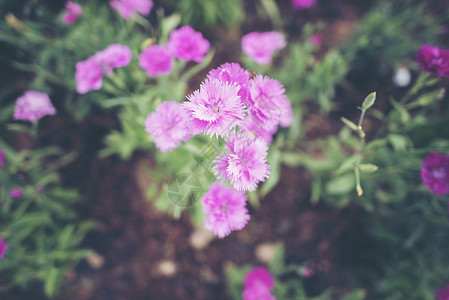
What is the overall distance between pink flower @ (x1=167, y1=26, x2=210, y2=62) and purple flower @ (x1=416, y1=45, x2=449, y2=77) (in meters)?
0.97

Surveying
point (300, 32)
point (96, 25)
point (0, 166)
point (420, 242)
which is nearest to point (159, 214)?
point (0, 166)

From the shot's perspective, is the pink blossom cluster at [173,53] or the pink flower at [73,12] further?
the pink flower at [73,12]

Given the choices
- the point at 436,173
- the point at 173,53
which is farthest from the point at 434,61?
the point at 173,53

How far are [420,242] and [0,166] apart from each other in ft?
8.19

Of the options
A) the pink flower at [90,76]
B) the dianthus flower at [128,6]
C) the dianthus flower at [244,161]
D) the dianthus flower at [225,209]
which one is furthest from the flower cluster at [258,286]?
the dianthus flower at [128,6]

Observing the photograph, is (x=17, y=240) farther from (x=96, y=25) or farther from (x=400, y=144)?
(x=400, y=144)

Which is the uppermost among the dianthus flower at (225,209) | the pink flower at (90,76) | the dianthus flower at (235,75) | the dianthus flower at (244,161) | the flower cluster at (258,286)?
the pink flower at (90,76)

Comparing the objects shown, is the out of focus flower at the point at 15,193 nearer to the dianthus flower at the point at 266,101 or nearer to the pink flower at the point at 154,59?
the pink flower at the point at 154,59

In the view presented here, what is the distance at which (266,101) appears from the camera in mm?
888

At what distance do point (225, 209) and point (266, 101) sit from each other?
16.9 inches

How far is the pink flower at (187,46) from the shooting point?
3.94 feet

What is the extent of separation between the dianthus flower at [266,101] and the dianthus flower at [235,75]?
23 mm

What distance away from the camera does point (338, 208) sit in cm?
200

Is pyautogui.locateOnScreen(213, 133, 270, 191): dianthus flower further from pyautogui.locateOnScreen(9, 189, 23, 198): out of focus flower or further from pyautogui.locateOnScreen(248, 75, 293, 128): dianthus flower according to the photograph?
pyautogui.locateOnScreen(9, 189, 23, 198): out of focus flower
